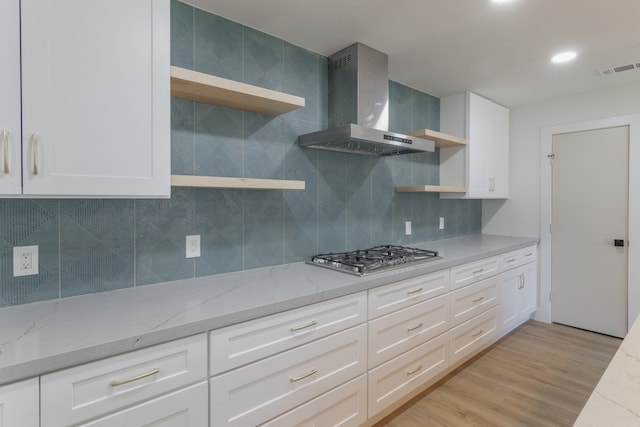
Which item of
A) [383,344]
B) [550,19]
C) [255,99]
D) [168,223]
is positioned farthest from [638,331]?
[168,223]

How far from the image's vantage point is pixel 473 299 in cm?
261

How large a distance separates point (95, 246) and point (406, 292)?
1647mm

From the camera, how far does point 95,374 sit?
1.02 m

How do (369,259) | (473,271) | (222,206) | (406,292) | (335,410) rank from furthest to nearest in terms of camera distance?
(473,271) < (369,259) < (406,292) < (222,206) < (335,410)

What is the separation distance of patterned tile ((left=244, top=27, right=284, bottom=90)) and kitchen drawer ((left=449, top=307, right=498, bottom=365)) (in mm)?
2111

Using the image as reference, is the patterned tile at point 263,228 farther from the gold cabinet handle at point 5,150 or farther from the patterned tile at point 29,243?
the gold cabinet handle at point 5,150

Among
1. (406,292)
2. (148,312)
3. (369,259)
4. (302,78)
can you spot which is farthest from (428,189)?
(148,312)

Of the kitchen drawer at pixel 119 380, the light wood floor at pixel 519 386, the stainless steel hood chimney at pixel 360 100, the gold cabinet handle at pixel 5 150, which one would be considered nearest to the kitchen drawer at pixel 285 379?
the kitchen drawer at pixel 119 380

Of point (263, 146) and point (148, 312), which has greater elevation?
point (263, 146)

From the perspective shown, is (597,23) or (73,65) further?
(597,23)

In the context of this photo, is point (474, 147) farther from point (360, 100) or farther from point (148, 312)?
point (148, 312)

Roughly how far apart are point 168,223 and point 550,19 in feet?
7.87

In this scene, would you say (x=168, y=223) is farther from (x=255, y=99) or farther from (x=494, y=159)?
(x=494, y=159)

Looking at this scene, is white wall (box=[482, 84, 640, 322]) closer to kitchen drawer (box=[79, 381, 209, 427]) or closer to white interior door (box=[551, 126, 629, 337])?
white interior door (box=[551, 126, 629, 337])
